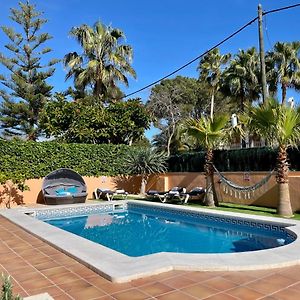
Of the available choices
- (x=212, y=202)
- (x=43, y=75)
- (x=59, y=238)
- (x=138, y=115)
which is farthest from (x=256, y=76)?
(x=59, y=238)

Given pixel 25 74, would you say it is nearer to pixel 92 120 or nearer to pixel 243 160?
pixel 92 120

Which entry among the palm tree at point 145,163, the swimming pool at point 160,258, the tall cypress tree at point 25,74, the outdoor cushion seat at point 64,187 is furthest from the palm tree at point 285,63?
the tall cypress tree at point 25,74

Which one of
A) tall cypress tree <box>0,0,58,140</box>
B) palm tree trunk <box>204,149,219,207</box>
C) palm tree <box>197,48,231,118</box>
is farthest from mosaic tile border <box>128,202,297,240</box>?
tall cypress tree <box>0,0,58,140</box>

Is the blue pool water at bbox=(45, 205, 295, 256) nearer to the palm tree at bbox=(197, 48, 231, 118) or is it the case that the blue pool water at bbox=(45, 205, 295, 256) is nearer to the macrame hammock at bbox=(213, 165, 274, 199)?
the macrame hammock at bbox=(213, 165, 274, 199)

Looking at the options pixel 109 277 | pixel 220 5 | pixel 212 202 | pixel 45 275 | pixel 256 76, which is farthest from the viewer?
pixel 256 76

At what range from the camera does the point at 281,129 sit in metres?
9.21

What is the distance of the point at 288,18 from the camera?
41.9 feet

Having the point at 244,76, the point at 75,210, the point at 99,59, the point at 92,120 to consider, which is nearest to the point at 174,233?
the point at 75,210

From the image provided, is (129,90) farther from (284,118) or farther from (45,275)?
(45,275)

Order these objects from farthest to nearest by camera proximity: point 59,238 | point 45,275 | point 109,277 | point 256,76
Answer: point 256,76 → point 59,238 → point 45,275 → point 109,277

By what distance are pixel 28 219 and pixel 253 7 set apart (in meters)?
10.9

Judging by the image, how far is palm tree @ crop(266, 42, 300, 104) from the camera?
816 inches

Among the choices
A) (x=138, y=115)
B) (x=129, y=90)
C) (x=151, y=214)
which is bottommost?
(x=151, y=214)

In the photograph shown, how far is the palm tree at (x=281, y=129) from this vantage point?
917 cm
